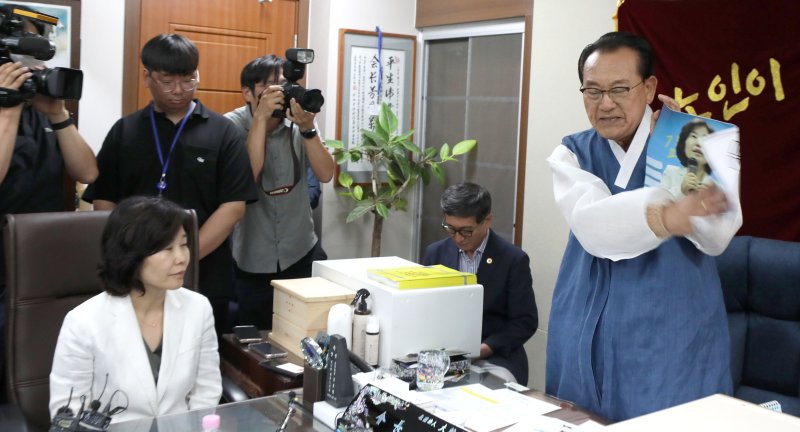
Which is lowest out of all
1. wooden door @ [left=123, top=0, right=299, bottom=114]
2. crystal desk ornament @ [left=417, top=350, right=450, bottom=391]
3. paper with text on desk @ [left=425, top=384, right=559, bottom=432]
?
paper with text on desk @ [left=425, top=384, right=559, bottom=432]

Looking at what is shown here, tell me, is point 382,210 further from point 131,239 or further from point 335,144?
point 131,239

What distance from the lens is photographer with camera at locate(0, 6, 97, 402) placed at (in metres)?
2.26

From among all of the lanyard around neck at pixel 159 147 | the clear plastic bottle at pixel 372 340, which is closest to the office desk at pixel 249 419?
the clear plastic bottle at pixel 372 340

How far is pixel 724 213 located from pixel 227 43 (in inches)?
125

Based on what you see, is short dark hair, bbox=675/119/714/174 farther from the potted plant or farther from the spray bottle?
the potted plant

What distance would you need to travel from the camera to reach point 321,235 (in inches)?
167

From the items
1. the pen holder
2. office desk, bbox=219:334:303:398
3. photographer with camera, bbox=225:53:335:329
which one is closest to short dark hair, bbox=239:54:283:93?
photographer with camera, bbox=225:53:335:329

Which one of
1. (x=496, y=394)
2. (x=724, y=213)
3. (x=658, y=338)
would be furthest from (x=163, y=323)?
(x=724, y=213)

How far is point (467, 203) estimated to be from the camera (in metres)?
2.60

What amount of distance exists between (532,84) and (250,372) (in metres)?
2.03

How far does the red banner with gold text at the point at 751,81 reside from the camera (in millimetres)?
2551

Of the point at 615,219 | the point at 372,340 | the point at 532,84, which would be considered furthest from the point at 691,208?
the point at 532,84

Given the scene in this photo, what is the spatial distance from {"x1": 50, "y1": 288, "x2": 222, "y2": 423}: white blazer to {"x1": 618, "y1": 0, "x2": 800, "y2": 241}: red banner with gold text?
74.8 inches

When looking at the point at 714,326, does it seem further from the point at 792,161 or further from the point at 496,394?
the point at 792,161
